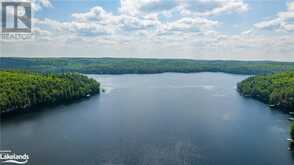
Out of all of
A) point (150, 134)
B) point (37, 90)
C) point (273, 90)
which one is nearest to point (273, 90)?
point (273, 90)

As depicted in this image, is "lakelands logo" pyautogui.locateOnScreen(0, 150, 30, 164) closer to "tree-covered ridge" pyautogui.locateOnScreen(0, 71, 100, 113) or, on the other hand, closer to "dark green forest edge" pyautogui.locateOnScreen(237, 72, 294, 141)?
"tree-covered ridge" pyautogui.locateOnScreen(0, 71, 100, 113)

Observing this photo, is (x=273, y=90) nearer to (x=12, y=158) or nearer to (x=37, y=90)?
(x=37, y=90)

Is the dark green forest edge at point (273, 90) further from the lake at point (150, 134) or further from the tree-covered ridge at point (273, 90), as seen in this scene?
the lake at point (150, 134)

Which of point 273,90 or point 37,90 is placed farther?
point 273,90

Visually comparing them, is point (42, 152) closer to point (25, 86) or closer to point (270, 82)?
point (25, 86)

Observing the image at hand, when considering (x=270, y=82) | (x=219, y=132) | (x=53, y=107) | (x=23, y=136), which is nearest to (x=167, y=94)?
(x=270, y=82)

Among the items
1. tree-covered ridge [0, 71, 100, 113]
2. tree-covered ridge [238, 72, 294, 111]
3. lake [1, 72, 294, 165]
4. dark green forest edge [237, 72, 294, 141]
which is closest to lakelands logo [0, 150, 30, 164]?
lake [1, 72, 294, 165]

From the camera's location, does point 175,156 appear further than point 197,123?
No
